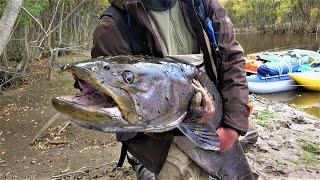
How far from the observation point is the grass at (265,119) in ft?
27.7

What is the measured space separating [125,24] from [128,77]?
2.46ft

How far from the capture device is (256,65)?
830 inches

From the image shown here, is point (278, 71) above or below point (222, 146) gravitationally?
below

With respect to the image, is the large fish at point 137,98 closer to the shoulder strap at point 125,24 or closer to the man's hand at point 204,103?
the man's hand at point 204,103

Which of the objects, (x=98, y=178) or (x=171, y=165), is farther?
(x=98, y=178)

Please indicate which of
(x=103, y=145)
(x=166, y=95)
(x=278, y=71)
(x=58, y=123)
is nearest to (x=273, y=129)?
(x=103, y=145)

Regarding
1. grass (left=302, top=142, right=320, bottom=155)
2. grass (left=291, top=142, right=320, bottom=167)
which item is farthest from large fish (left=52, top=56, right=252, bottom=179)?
grass (left=302, top=142, right=320, bottom=155)

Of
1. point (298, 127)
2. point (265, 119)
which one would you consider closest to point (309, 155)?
point (298, 127)

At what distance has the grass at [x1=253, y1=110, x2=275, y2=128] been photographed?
8436 mm

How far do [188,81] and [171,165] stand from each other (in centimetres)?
69

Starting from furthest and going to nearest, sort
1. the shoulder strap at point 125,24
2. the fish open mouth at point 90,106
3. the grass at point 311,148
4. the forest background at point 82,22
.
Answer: the forest background at point 82,22
the grass at point 311,148
the shoulder strap at point 125,24
the fish open mouth at point 90,106

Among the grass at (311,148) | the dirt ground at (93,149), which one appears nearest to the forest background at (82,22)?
the dirt ground at (93,149)

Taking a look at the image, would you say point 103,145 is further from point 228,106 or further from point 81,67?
point 81,67

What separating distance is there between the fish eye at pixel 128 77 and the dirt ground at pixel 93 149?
2.64 m
